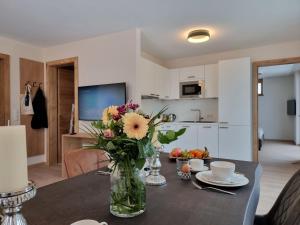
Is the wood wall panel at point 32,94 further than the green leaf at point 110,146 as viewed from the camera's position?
Yes

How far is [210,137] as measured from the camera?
429 cm

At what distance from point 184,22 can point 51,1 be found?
1.78 metres

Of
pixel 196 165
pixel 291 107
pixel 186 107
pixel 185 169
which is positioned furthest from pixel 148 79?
pixel 291 107

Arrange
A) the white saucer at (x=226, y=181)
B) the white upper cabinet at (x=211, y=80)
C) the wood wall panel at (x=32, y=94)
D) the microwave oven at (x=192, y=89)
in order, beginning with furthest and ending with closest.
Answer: the microwave oven at (x=192, y=89)
the white upper cabinet at (x=211, y=80)
the wood wall panel at (x=32, y=94)
the white saucer at (x=226, y=181)

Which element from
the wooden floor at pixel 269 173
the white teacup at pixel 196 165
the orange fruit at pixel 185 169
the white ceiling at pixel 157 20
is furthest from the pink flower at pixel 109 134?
the wooden floor at pixel 269 173

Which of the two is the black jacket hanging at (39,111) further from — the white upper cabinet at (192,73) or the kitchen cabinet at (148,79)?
the white upper cabinet at (192,73)

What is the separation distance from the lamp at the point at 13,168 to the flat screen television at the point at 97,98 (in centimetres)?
289

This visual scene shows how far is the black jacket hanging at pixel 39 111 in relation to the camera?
431 cm

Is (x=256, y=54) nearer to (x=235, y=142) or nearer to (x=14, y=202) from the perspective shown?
(x=235, y=142)

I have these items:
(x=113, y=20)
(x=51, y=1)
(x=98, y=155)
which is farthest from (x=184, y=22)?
(x=98, y=155)

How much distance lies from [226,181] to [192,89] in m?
3.77

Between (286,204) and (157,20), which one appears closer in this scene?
(286,204)

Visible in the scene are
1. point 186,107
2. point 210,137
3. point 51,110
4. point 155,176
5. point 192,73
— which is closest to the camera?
point 155,176

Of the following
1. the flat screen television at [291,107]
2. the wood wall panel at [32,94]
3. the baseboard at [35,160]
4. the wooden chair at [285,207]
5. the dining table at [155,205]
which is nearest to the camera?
the dining table at [155,205]
